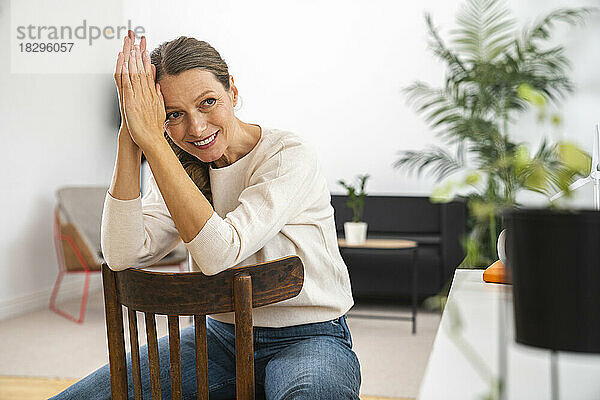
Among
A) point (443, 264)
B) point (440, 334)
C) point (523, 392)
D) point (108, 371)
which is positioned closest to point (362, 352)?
point (443, 264)

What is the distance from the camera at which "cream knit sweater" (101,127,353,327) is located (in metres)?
1.21

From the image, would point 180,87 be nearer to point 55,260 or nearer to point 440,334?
point 440,334

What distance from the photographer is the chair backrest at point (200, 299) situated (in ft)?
3.39

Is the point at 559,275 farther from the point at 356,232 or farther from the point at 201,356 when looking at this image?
the point at 356,232

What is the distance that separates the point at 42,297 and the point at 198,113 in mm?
3497

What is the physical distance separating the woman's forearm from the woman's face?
9 cm

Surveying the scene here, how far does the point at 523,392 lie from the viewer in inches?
24.9

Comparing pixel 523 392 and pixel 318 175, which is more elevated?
pixel 318 175

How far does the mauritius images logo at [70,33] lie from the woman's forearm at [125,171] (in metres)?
2.92

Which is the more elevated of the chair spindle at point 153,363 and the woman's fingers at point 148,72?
the woman's fingers at point 148,72

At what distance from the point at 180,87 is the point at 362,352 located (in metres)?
2.37

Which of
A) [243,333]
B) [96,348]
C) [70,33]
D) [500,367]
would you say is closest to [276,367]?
[243,333]

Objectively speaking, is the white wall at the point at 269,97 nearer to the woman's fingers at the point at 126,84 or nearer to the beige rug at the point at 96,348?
the beige rug at the point at 96,348

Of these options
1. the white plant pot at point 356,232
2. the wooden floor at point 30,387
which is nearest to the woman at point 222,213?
the wooden floor at point 30,387
